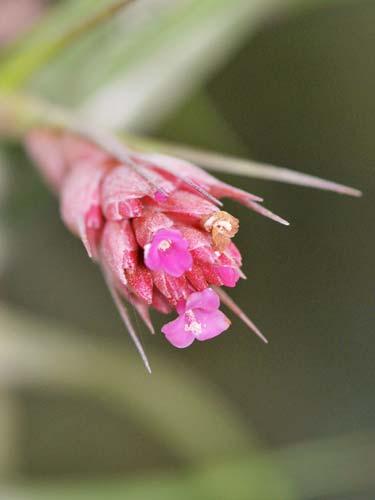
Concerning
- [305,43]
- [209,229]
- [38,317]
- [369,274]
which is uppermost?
[305,43]

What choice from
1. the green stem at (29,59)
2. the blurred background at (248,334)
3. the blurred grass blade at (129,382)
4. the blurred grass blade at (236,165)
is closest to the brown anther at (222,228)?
the blurred grass blade at (236,165)

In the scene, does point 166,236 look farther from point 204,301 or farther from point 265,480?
point 265,480

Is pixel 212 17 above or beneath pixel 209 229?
above

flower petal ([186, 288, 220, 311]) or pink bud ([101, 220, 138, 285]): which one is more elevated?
pink bud ([101, 220, 138, 285])

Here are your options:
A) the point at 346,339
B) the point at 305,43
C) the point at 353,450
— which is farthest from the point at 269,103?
the point at 353,450

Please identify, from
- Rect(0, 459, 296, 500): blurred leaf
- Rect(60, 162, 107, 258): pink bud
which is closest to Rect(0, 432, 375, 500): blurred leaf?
Rect(0, 459, 296, 500): blurred leaf

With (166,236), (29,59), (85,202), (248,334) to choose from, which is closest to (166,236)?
(166,236)

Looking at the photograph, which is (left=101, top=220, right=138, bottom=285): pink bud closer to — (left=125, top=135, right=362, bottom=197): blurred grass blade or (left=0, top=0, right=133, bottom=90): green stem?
(left=125, top=135, right=362, bottom=197): blurred grass blade

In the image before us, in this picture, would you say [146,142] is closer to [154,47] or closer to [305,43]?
[154,47]
